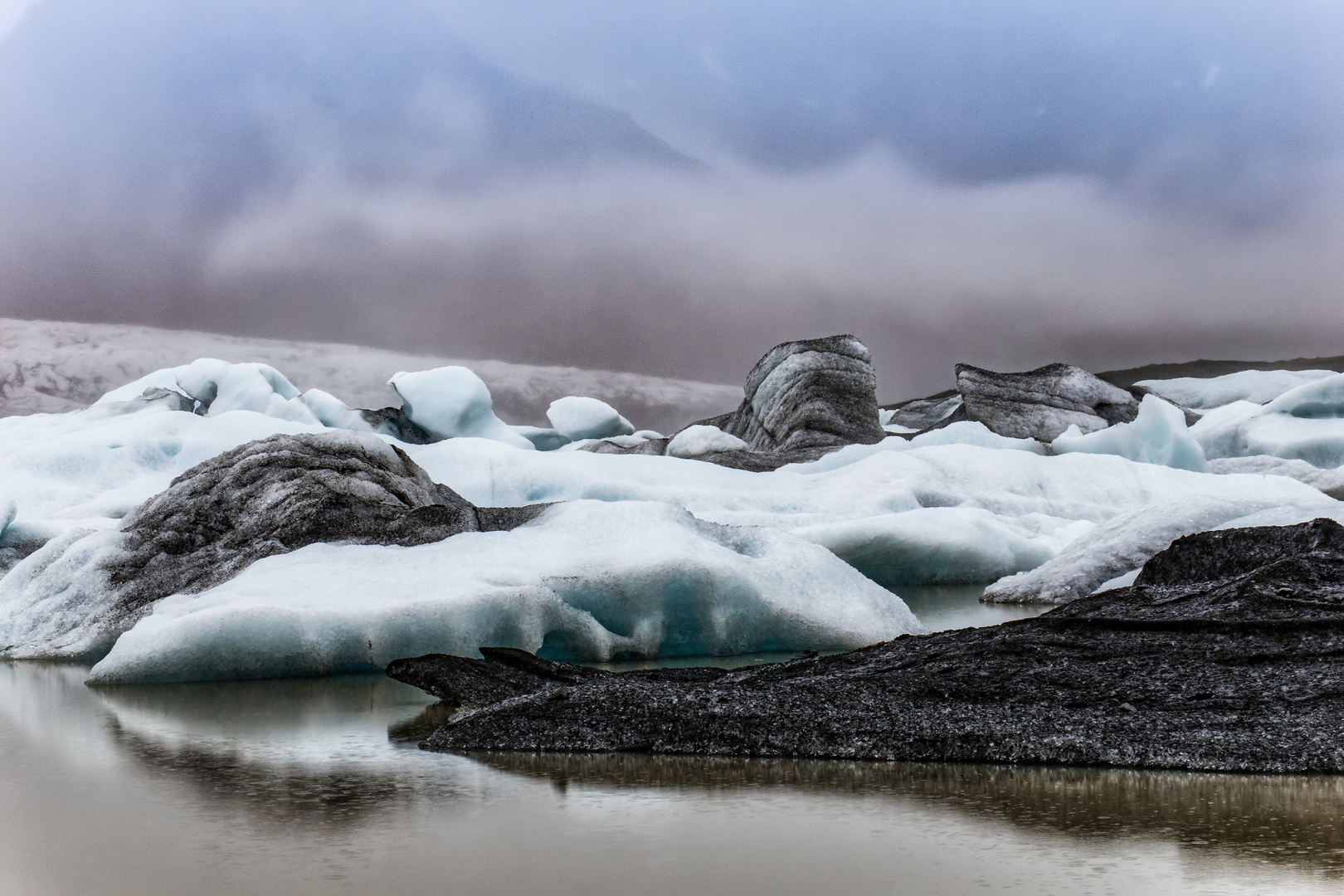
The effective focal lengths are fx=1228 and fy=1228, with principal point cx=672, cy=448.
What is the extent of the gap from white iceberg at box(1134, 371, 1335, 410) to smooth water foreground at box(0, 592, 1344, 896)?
36.9 m

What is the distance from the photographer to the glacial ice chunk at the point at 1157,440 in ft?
60.0

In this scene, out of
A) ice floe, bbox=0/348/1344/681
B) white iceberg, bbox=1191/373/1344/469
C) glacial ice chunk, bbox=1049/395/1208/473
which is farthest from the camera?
white iceberg, bbox=1191/373/1344/469

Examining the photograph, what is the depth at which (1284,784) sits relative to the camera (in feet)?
9.70

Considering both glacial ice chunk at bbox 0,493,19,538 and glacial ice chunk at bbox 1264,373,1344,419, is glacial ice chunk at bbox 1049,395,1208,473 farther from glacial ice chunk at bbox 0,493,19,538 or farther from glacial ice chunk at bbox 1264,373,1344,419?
glacial ice chunk at bbox 0,493,19,538

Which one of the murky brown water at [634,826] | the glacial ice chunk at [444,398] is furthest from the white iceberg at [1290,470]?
the murky brown water at [634,826]

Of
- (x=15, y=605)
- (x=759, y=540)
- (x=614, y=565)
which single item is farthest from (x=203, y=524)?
(x=759, y=540)

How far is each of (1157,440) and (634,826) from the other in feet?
57.1

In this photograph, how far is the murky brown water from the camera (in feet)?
7.49

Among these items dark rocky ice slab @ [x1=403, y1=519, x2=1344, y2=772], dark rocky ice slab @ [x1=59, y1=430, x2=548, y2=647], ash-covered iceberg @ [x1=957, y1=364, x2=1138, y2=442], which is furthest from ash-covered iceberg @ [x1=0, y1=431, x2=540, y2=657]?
ash-covered iceberg @ [x1=957, y1=364, x2=1138, y2=442]

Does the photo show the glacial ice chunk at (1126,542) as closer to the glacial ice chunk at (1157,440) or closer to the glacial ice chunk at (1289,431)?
the glacial ice chunk at (1157,440)

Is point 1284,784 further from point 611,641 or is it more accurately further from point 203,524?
point 203,524

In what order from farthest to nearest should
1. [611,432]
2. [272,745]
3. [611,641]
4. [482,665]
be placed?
[611,432], [611,641], [482,665], [272,745]

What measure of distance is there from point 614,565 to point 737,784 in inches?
136

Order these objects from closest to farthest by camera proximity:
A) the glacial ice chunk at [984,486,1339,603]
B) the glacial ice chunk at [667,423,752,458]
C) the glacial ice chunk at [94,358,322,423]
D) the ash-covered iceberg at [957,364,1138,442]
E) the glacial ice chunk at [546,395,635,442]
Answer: the glacial ice chunk at [984,486,1339,603] → the glacial ice chunk at [94,358,322,423] → the glacial ice chunk at [667,423,752,458] → the ash-covered iceberg at [957,364,1138,442] → the glacial ice chunk at [546,395,635,442]
